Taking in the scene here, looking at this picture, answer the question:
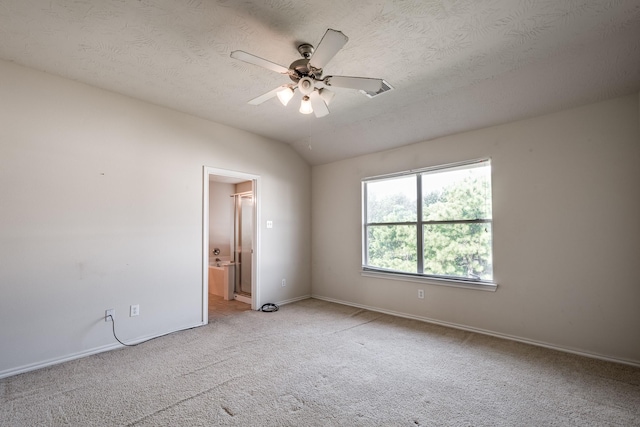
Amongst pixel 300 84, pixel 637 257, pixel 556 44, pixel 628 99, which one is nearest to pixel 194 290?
pixel 300 84

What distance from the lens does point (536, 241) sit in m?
3.18

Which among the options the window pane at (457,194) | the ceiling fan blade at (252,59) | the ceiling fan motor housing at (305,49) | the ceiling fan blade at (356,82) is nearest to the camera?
the ceiling fan blade at (252,59)

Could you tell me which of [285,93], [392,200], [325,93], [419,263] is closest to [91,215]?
[285,93]

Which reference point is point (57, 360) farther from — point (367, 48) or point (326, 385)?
point (367, 48)

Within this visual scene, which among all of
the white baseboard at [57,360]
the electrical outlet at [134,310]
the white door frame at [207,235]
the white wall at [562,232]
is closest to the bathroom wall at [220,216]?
the white door frame at [207,235]

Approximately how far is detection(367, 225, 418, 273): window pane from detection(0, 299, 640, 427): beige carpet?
1.11 m

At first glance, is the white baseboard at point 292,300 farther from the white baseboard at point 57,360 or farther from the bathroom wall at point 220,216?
the bathroom wall at point 220,216

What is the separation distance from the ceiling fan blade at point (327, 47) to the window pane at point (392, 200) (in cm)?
261

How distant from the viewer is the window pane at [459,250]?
355 cm

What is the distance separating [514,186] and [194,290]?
12.9 ft

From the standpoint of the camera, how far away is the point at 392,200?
445 centimetres

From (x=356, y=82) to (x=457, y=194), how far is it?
2314 millimetres

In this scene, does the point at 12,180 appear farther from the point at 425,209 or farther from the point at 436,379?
the point at 425,209

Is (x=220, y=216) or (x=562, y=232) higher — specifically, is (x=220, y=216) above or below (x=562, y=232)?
above
